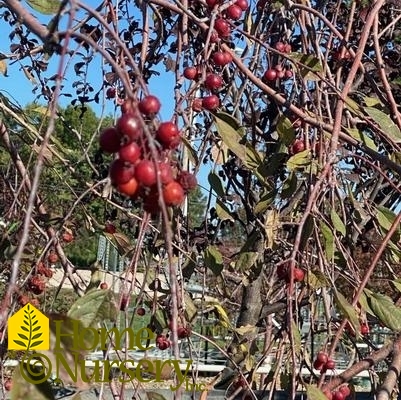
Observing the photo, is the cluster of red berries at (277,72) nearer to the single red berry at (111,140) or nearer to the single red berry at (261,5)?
the single red berry at (261,5)

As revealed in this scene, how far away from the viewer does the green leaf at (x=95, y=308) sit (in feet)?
2.70

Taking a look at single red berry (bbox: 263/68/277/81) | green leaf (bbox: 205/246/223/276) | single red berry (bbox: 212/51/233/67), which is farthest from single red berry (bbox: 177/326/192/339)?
single red berry (bbox: 263/68/277/81)

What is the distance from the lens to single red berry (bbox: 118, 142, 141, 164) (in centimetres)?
58

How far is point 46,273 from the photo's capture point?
4.98ft

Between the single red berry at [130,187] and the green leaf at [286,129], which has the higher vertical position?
the green leaf at [286,129]

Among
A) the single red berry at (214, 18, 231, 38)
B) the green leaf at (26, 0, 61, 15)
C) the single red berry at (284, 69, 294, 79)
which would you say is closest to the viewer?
the green leaf at (26, 0, 61, 15)

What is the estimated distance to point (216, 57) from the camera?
1173 millimetres

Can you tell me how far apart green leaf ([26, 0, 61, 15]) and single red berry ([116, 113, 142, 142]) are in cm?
47

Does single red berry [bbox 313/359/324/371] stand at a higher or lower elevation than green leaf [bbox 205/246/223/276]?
lower

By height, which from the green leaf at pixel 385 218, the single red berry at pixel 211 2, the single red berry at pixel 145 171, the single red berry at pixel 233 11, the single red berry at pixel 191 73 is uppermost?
the single red berry at pixel 211 2

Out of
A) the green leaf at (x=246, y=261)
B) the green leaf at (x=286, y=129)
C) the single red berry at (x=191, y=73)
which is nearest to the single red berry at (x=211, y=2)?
the single red berry at (x=191, y=73)

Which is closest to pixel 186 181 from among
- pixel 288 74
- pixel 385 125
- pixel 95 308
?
pixel 95 308

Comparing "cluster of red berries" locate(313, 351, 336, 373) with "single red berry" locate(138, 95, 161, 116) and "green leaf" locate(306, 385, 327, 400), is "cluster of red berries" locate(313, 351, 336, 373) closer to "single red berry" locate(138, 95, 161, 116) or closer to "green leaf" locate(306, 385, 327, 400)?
"green leaf" locate(306, 385, 327, 400)

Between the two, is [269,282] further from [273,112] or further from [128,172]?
[128,172]
